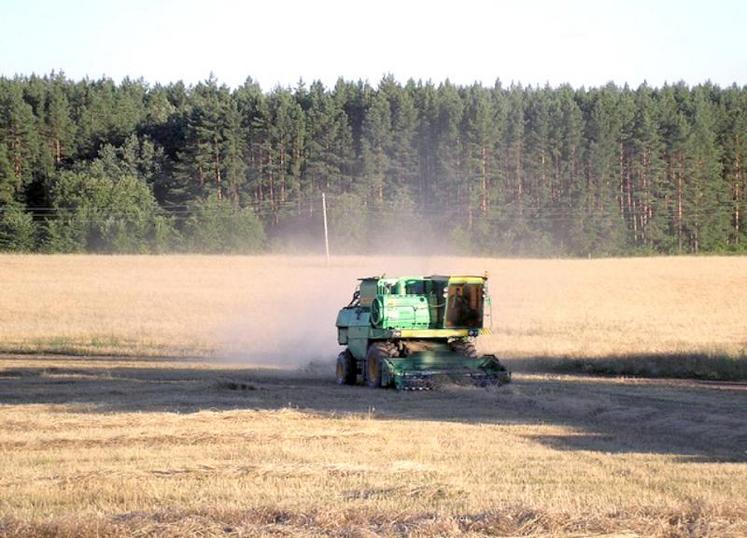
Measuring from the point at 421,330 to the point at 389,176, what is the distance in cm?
6658

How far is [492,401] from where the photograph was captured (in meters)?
22.6

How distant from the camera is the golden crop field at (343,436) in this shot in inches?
416

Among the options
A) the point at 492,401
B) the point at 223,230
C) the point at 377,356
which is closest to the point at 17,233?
the point at 223,230

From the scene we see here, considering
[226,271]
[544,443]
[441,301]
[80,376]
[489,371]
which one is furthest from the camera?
[226,271]

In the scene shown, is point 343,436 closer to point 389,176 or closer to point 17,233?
point 17,233

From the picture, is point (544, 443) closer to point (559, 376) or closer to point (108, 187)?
point (559, 376)

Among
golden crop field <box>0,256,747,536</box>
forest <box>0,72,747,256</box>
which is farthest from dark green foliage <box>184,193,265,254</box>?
golden crop field <box>0,256,747,536</box>

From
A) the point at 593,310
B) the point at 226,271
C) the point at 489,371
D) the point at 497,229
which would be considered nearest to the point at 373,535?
the point at 489,371

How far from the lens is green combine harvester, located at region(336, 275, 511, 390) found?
2598cm

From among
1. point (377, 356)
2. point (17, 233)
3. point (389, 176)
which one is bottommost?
point (377, 356)

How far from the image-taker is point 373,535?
972cm

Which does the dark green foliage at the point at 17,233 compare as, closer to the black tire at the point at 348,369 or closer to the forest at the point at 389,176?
the forest at the point at 389,176

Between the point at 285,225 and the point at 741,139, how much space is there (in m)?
38.7

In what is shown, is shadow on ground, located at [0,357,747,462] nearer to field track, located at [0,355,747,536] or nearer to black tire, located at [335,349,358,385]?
field track, located at [0,355,747,536]
